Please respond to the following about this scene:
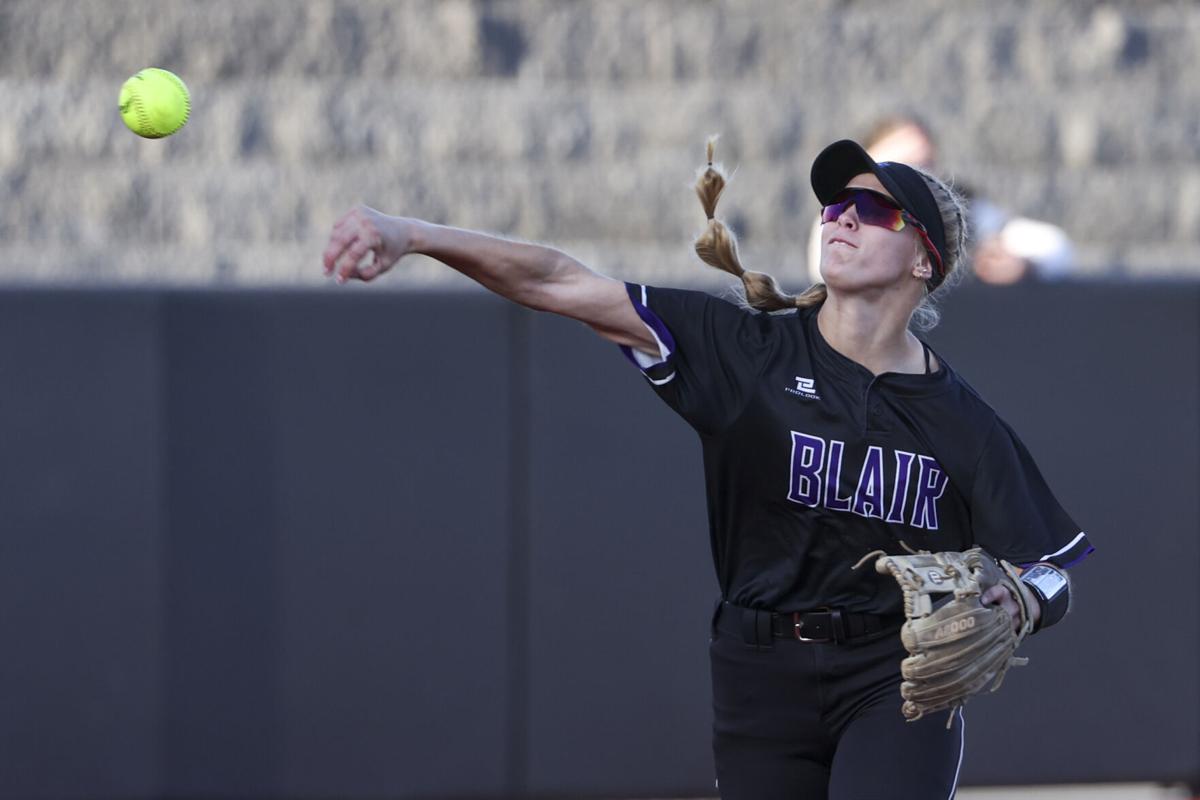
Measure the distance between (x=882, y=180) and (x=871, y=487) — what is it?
0.65m

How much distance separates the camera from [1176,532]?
5891mm

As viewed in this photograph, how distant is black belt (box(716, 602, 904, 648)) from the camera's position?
3410 millimetres

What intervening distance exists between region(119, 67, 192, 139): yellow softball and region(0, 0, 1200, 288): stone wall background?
303cm

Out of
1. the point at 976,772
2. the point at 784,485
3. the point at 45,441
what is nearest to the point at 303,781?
the point at 45,441

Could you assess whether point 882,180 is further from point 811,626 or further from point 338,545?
point 338,545

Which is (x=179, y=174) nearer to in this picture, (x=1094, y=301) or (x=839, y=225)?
(x=1094, y=301)

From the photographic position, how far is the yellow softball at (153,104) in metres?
4.01

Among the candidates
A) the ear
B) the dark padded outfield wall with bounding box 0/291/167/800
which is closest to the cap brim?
the ear

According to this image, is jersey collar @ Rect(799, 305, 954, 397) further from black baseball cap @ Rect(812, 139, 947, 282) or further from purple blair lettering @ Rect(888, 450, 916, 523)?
black baseball cap @ Rect(812, 139, 947, 282)

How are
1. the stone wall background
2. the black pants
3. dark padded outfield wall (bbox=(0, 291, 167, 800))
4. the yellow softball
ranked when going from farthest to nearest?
the stone wall background → dark padded outfield wall (bbox=(0, 291, 167, 800)) → the yellow softball → the black pants

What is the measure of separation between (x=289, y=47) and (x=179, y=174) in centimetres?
80

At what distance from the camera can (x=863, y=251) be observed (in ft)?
11.3

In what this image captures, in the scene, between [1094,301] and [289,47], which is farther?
[289,47]

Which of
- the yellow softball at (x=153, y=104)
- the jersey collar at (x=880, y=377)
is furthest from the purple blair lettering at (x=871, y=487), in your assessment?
the yellow softball at (x=153, y=104)
